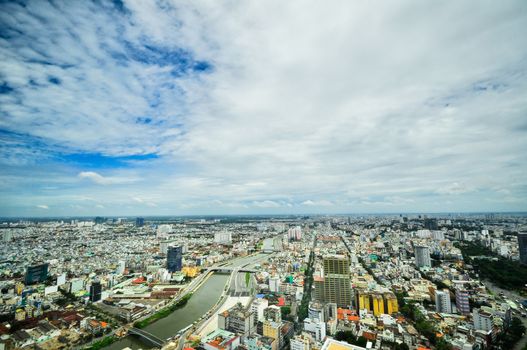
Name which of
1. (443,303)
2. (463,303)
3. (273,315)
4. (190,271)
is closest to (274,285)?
(273,315)

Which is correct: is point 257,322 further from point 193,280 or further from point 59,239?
point 59,239

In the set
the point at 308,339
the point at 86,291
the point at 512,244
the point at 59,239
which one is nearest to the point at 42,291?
the point at 86,291

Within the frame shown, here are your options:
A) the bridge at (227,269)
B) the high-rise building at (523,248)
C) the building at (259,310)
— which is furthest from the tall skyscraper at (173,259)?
the high-rise building at (523,248)

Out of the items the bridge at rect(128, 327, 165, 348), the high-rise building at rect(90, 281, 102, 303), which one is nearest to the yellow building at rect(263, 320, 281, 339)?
the bridge at rect(128, 327, 165, 348)

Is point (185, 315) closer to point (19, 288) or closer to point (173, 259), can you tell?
point (173, 259)

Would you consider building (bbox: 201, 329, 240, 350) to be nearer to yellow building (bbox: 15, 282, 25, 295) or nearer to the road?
the road

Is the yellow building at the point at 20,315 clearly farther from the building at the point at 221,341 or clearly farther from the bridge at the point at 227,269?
the bridge at the point at 227,269
